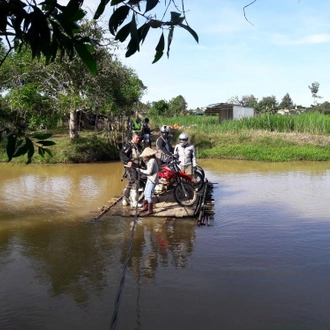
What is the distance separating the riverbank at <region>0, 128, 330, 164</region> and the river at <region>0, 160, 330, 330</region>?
A: 7.78 m

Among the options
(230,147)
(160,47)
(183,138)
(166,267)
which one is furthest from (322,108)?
(160,47)

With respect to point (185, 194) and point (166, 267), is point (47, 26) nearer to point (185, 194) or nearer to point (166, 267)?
point (166, 267)

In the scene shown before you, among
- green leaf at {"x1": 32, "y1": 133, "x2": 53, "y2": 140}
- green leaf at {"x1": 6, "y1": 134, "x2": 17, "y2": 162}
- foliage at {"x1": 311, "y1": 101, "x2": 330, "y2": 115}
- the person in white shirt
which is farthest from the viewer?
foliage at {"x1": 311, "y1": 101, "x2": 330, "y2": 115}

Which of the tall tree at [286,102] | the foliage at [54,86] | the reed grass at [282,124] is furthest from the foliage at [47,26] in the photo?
the tall tree at [286,102]

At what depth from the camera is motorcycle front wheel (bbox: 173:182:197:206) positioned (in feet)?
26.6

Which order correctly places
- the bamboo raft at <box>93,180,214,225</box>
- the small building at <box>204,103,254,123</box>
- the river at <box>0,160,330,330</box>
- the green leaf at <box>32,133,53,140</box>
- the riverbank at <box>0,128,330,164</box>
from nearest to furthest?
the green leaf at <box>32,133,53,140</box> < the river at <box>0,160,330,330</box> < the bamboo raft at <box>93,180,214,225</box> < the riverbank at <box>0,128,330,164</box> < the small building at <box>204,103,254,123</box>

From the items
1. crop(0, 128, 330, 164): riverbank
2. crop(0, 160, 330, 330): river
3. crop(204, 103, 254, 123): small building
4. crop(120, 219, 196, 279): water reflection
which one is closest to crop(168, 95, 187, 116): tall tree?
crop(204, 103, 254, 123): small building

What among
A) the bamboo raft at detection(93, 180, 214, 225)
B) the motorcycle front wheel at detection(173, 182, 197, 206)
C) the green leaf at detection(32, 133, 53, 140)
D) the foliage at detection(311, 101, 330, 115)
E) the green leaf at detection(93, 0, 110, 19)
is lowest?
the bamboo raft at detection(93, 180, 214, 225)

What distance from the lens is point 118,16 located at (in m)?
1.62

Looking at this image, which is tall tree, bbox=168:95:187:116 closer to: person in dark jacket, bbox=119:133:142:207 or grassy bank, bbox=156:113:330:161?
grassy bank, bbox=156:113:330:161

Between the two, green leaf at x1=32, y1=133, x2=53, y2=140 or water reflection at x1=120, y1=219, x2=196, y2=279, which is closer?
green leaf at x1=32, y1=133, x2=53, y2=140

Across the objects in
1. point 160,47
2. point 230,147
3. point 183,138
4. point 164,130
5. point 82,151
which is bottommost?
point 82,151

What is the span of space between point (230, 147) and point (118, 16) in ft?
66.9

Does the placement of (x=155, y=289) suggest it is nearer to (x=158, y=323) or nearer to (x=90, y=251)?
(x=158, y=323)
